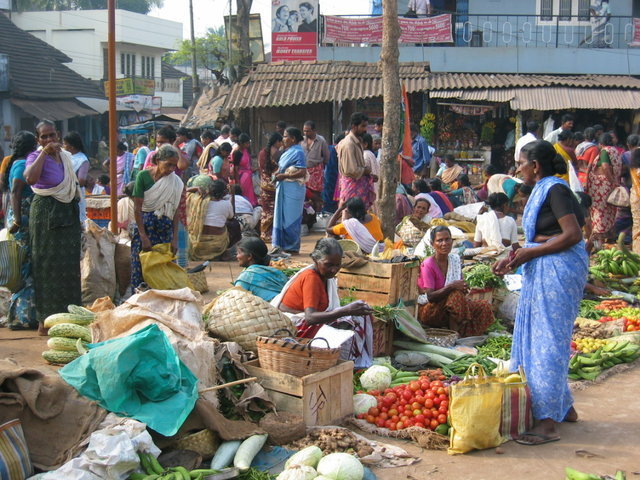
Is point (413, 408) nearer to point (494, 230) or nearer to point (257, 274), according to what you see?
point (257, 274)

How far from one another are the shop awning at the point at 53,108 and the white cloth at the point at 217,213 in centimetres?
1777

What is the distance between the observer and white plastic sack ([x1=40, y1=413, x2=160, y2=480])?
3865 millimetres

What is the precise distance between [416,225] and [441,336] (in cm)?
304

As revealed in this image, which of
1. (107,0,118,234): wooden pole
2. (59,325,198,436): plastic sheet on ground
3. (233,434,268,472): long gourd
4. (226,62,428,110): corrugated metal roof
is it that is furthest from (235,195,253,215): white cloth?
(233,434,268,472): long gourd

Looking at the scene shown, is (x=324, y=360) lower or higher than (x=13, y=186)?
Answer: lower

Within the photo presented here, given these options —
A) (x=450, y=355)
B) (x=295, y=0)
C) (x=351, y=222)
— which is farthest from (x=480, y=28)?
(x=450, y=355)

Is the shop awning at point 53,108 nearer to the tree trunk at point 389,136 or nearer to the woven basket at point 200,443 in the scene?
the tree trunk at point 389,136

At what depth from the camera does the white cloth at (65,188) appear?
6770mm

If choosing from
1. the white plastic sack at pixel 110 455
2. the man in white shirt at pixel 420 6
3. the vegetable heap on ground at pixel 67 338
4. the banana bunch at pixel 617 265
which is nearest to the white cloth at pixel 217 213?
the vegetable heap on ground at pixel 67 338

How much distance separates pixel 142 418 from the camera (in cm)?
435

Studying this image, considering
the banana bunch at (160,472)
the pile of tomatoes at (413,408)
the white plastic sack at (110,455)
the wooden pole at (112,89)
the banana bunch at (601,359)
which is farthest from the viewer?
the wooden pole at (112,89)

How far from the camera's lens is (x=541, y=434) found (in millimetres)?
4840

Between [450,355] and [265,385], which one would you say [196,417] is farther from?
[450,355]

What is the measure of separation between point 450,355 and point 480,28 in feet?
55.9
